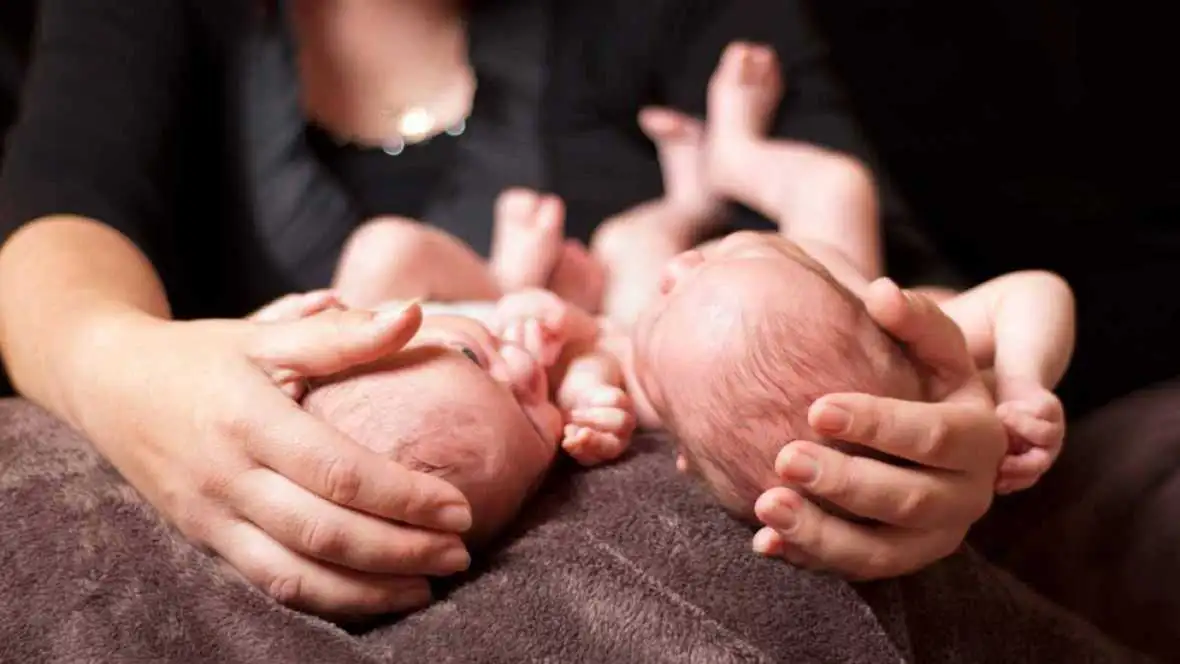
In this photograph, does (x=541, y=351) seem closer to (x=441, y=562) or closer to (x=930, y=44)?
(x=441, y=562)

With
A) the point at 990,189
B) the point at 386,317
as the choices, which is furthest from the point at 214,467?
the point at 990,189

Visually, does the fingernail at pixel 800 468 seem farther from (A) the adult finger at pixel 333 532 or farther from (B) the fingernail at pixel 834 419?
(A) the adult finger at pixel 333 532

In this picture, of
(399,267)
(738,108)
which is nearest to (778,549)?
(399,267)

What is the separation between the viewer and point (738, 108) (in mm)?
1070

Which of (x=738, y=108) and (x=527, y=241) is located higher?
(x=738, y=108)

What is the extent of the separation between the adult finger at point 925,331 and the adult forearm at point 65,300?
0.49 meters

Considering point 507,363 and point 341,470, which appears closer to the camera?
point 341,470

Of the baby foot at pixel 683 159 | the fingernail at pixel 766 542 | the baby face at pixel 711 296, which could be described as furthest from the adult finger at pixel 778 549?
the baby foot at pixel 683 159

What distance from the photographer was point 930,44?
4.15 feet

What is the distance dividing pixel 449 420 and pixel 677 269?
0.21 metres

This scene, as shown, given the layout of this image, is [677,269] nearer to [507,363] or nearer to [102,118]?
[507,363]

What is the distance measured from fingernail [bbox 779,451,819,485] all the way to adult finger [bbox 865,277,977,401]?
103 millimetres

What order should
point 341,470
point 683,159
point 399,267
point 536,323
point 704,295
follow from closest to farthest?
point 341,470 < point 704,295 < point 536,323 < point 399,267 < point 683,159

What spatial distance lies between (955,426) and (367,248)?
55cm
